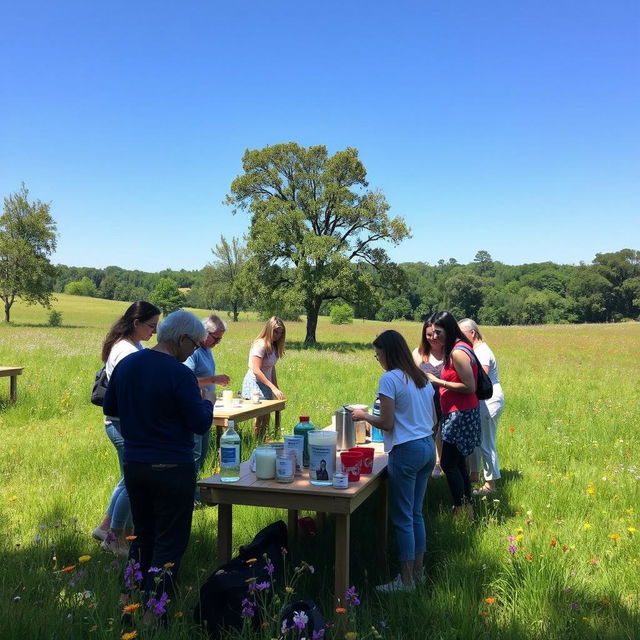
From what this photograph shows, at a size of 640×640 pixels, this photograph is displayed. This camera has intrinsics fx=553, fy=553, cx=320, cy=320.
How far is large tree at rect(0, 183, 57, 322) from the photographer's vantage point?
38250 millimetres

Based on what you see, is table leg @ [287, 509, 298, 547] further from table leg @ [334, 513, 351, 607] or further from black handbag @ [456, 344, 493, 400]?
black handbag @ [456, 344, 493, 400]

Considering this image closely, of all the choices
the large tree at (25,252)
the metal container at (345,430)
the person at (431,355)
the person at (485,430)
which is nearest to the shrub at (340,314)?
the large tree at (25,252)

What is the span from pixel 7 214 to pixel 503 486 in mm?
42977

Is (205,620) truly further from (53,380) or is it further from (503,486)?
(53,380)

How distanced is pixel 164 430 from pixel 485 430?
3.79m

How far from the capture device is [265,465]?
3506 mm

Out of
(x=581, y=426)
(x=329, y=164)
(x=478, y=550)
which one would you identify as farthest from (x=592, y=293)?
(x=478, y=550)

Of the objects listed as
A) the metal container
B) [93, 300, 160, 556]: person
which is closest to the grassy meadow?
[93, 300, 160, 556]: person

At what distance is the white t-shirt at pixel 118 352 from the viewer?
4.11 meters

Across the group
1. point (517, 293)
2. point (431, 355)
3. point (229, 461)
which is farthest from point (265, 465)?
point (517, 293)

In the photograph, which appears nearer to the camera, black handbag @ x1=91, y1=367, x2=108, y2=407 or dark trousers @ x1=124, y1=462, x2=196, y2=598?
dark trousers @ x1=124, y1=462, x2=196, y2=598

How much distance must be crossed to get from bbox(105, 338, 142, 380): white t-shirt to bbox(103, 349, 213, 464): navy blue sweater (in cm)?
107

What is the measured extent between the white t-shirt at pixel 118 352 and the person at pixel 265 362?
2.61m

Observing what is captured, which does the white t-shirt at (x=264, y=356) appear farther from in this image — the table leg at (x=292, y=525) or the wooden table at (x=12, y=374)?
the wooden table at (x=12, y=374)
